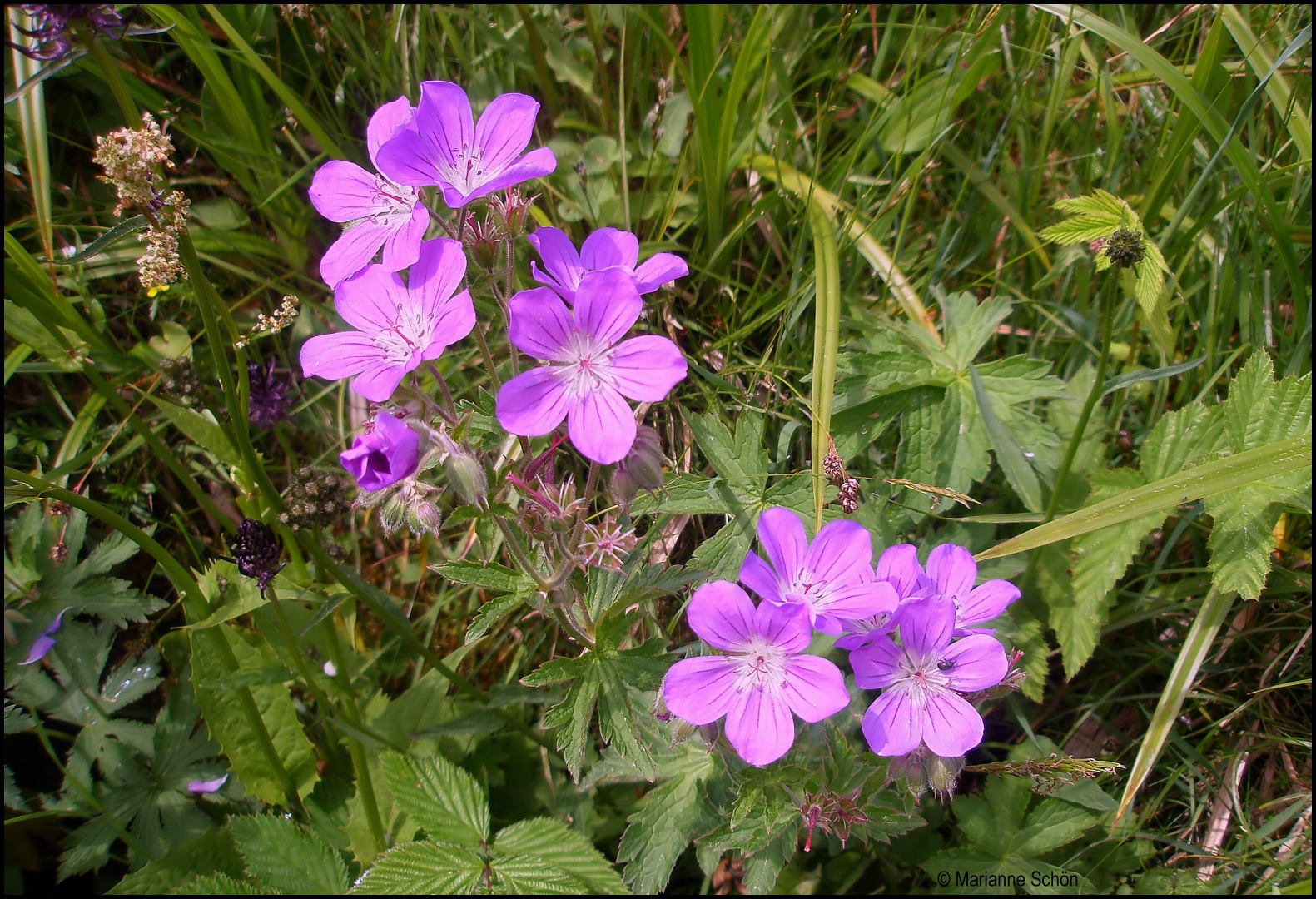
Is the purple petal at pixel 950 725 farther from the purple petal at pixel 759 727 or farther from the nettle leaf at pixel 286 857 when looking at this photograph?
the nettle leaf at pixel 286 857

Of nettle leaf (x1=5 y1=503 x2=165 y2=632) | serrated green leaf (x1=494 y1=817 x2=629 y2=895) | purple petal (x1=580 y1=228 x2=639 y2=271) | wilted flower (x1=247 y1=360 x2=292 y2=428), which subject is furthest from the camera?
wilted flower (x1=247 y1=360 x2=292 y2=428)

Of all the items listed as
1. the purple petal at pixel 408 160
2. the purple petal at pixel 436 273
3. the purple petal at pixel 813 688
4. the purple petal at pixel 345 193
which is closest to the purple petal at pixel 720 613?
the purple petal at pixel 813 688

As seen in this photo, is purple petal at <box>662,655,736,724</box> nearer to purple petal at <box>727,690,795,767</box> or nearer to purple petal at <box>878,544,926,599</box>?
purple petal at <box>727,690,795,767</box>

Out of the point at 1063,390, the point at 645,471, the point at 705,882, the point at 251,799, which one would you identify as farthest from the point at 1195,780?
the point at 251,799

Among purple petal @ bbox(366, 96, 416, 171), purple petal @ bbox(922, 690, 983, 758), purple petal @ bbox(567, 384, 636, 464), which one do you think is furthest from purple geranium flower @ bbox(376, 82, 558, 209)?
purple petal @ bbox(922, 690, 983, 758)

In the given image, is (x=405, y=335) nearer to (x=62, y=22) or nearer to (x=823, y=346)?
(x=62, y=22)

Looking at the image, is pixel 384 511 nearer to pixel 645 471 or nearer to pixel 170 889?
pixel 645 471

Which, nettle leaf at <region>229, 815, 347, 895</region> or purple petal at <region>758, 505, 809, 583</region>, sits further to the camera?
nettle leaf at <region>229, 815, 347, 895</region>
